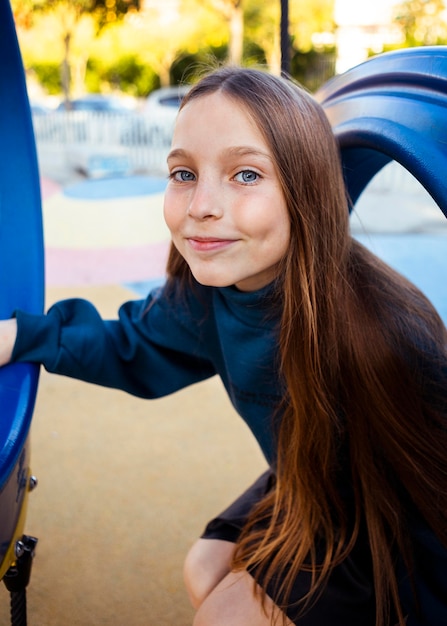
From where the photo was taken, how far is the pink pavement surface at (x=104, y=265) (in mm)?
3672

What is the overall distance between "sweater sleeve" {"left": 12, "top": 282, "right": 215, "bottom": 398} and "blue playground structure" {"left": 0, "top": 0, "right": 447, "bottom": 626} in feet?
0.18

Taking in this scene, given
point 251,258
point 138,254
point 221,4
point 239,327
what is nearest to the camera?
point 251,258

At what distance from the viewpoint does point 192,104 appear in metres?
0.98

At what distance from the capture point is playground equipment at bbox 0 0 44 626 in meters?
1.03

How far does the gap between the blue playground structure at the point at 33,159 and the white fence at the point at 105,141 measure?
6.48 m

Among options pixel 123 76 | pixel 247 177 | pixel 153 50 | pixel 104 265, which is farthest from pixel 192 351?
pixel 123 76

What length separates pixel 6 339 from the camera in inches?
41.5

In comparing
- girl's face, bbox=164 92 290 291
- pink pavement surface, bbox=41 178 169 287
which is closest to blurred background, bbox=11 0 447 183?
girl's face, bbox=164 92 290 291

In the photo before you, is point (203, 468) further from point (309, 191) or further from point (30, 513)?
point (309, 191)

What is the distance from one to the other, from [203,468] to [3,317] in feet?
2.97

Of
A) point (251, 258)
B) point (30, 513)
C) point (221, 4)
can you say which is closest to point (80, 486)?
point (30, 513)

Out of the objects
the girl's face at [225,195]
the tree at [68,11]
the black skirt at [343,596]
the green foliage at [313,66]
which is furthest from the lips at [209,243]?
the green foliage at [313,66]

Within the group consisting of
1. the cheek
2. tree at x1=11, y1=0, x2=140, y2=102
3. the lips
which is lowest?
the lips

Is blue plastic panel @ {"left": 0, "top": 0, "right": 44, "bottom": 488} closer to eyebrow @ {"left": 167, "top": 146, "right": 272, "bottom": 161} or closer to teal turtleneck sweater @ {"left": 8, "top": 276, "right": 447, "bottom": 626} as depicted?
teal turtleneck sweater @ {"left": 8, "top": 276, "right": 447, "bottom": 626}
